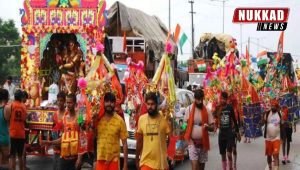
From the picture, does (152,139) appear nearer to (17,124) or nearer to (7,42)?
(17,124)

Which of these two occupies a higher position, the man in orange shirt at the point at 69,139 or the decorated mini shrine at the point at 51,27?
the decorated mini shrine at the point at 51,27

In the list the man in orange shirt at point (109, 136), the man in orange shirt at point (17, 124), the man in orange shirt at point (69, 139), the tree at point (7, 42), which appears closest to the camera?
the man in orange shirt at point (109, 136)

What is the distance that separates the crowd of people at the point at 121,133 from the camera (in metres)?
7.10

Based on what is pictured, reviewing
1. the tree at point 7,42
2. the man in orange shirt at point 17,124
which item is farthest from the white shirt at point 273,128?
the tree at point 7,42

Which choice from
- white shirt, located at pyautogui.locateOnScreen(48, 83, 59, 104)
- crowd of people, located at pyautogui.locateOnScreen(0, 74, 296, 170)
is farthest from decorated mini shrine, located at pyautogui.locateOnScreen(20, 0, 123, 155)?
crowd of people, located at pyautogui.locateOnScreen(0, 74, 296, 170)

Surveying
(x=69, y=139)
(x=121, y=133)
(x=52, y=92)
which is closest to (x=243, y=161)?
(x=52, y=92)

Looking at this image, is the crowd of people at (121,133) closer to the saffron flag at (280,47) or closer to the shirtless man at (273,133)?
the shirtless man at (273,133)

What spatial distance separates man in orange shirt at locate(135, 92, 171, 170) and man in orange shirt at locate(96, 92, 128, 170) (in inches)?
10.7

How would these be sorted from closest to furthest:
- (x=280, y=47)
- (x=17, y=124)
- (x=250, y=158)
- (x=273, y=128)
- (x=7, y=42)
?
(x=17, y=124) < (x=273, y=128) < (x=250, y=158) < (x=280, y=47) < (x=7, y=42)

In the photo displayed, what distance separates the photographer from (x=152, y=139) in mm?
7117

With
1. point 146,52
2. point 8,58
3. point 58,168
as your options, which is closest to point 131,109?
point 58,168

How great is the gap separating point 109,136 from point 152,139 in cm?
55

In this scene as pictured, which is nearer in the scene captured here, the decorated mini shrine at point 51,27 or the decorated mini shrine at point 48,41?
the decorated mini shrine at point 48,41

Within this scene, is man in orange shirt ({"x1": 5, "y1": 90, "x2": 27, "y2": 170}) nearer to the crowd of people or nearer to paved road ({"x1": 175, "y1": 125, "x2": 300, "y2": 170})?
the crowd of people
